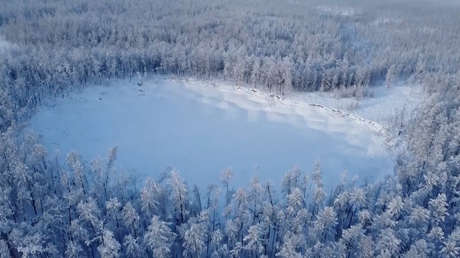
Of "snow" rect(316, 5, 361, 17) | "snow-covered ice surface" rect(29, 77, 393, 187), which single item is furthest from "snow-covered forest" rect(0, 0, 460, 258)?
"snow-covered ice surface" rect(29, 77, 393, 187)

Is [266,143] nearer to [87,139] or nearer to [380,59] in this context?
[87,139]

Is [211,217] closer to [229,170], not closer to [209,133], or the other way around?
[229,170]

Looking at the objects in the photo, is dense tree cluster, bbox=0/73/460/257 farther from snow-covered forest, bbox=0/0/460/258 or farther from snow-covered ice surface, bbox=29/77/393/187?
snow-covered ice surface, bbox=29/77/393/187

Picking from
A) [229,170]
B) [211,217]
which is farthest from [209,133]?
[211,217]

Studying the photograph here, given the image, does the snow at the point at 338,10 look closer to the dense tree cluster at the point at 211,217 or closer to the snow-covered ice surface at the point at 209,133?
the snow-covered ice surface at the point at 209,133

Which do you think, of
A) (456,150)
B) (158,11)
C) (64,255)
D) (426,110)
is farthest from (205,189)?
(158,11)

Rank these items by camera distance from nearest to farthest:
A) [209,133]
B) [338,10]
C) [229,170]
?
[229,170], [209,133], [338,10]

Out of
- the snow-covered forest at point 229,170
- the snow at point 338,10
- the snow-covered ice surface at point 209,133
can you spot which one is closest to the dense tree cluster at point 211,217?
the snow-covered forest at point 229,170
